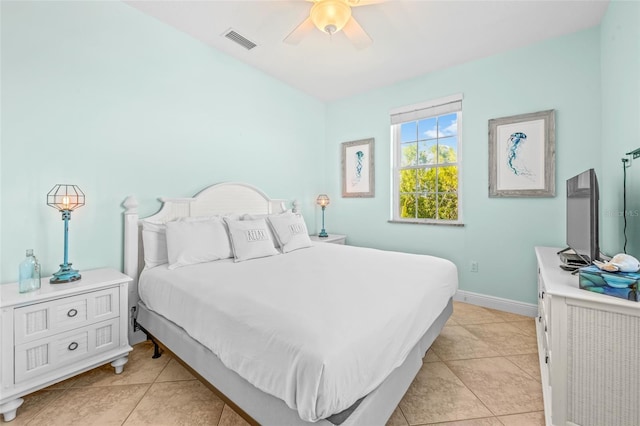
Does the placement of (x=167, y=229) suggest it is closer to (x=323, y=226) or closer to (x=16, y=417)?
(x=16, y=417)

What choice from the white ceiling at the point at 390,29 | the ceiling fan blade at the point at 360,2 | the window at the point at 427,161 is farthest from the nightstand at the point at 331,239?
the ceiling fan blade at the point at 360,2

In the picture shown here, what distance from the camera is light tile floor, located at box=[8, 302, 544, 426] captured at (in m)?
1.48

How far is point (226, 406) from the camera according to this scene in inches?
61.8

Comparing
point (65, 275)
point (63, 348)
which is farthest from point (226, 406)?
point (65, 275)

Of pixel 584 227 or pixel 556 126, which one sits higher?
pixel 556 126

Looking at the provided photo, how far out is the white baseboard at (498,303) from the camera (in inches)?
109

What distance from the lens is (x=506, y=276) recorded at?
2.90 meters

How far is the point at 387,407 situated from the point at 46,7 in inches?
128

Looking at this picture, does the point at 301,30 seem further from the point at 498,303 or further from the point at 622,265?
the point at 498,303

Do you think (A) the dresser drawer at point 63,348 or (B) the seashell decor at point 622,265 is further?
(A) the dresser drawer at point 63,348

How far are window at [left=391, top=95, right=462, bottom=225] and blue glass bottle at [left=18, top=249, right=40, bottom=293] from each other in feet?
11.2

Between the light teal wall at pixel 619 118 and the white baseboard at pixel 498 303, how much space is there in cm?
90

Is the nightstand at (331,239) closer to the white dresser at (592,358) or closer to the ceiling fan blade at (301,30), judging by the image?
the ceiling fan blade at (301,30)

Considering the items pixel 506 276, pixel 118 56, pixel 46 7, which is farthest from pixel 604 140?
pixel 46 7
